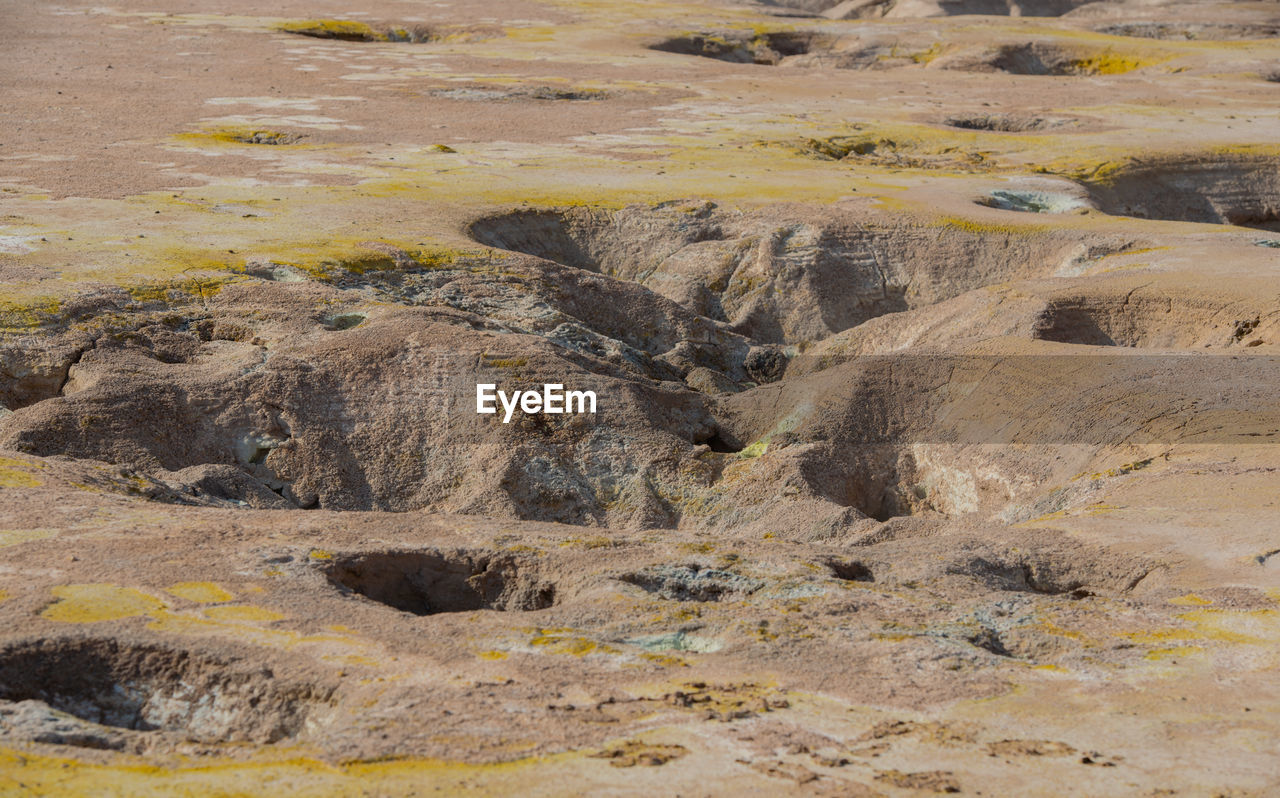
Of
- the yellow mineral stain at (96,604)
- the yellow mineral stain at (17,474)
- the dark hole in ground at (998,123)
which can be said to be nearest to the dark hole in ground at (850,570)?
the yellow mineral stain at (96,604)

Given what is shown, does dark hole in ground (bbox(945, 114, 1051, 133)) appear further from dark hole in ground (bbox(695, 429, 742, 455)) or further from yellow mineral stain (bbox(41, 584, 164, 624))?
yellow mineral stain (bbox(41, 584, 164, 624))

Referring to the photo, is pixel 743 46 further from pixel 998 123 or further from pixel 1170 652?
pixel 1170 652

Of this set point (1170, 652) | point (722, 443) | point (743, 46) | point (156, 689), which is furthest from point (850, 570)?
point (743, 46)

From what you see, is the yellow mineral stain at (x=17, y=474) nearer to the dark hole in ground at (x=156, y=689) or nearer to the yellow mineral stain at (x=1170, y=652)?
the dark hole in ground at (x=156, y=689)

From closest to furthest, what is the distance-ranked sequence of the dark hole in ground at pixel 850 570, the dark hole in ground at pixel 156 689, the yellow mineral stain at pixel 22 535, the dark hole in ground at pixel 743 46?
the dark hole in ground at pixel 156 689, the yellow mineral stain at pixel 22 535, the dark hole in ground at pixel 850 570, the dark hole in ground at pixel 743 46

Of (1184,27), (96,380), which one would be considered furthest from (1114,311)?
(1184,27)

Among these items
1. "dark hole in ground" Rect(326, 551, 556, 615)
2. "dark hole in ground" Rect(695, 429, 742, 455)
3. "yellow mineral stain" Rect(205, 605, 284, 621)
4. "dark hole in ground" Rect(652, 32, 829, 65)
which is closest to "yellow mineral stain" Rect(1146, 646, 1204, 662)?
"dark hole in ground" Rect(326, 551, 556, 615)
